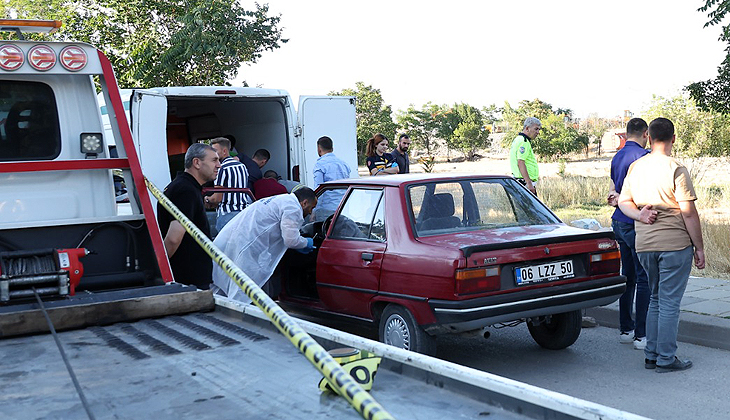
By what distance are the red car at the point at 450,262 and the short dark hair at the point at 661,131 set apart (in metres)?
0.89

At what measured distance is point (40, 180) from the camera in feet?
18.2

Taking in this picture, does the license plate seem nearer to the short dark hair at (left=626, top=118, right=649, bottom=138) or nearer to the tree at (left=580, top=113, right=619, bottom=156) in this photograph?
the short dark hair at (left=626, top=118, right=649, bottom=138)

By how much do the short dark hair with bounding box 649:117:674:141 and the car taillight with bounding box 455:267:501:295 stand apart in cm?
164

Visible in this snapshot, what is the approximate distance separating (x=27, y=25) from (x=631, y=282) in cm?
550

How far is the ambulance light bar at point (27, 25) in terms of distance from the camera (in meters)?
5.71

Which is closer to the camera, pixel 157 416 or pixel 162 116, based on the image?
pixel 157 416

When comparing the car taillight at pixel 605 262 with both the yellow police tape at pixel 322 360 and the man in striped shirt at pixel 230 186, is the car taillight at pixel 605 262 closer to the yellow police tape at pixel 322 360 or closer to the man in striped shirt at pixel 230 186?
the yellow police tape at pixel 322 360

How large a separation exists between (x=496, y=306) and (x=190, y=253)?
8.13 feet

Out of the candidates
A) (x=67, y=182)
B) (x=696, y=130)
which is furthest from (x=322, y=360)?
(x=696, y=130)

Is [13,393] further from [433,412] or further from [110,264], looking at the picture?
[110,264]

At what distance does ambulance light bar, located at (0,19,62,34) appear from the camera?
5707mm

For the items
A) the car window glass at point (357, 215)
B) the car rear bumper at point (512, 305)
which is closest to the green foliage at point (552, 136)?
the car window glass at point (357, 215)

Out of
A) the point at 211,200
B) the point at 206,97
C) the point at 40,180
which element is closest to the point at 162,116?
the point at 206,97

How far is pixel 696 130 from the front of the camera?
2216cm
